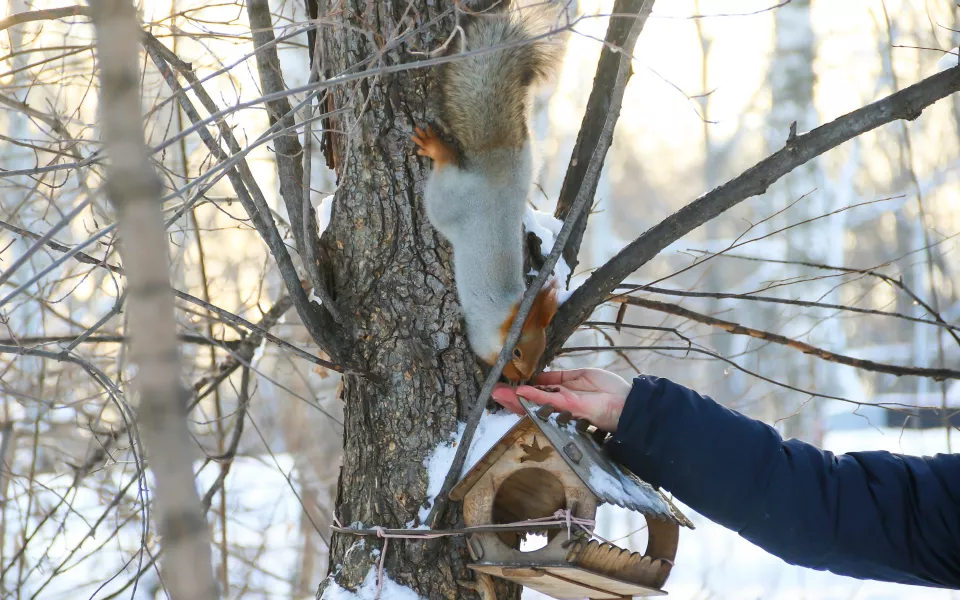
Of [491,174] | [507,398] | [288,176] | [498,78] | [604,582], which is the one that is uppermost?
[498,78]

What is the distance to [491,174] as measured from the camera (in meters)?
2.04

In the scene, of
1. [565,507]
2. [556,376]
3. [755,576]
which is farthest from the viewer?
[755,576]

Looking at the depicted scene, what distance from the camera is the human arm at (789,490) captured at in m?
1.60

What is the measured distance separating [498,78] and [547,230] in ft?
1.33

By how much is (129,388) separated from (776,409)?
33.5 ft

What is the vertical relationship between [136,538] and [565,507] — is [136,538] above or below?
above

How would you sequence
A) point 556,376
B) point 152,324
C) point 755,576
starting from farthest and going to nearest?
1. point 755,576
2. point 556,376
3. point 152,324

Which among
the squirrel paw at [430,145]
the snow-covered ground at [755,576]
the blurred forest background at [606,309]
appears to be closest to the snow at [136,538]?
the blurred forest background at [606,309]

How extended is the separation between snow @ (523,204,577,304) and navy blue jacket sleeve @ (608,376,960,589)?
0.40 m

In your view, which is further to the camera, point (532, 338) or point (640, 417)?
point (532, 338)

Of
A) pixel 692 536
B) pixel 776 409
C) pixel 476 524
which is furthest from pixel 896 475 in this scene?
pixel 776 409

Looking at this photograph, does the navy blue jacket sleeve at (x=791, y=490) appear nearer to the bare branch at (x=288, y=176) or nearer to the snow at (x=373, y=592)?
the snow at (x=373, y=592)

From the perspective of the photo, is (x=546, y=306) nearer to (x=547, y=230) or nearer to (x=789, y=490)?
(x=547, y=230)

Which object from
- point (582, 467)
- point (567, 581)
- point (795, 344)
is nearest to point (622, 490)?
point (582, 467)
